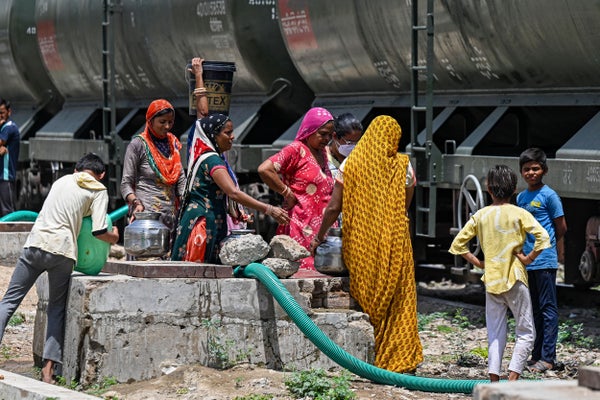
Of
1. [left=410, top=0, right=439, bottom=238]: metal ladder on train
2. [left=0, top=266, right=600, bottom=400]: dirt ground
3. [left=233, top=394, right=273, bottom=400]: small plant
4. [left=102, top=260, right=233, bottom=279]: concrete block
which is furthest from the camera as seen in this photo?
[left=410, top=0, right=439, bottom=238]: metal ladder on train

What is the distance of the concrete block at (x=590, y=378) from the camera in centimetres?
407

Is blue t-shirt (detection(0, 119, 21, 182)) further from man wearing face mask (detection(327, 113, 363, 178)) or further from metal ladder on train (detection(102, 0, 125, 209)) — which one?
man wearing face mask (detection(327, 113, 363, 178))

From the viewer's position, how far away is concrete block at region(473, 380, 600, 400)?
3965 mm

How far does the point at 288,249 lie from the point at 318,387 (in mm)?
976

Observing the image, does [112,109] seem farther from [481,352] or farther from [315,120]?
[481,352]

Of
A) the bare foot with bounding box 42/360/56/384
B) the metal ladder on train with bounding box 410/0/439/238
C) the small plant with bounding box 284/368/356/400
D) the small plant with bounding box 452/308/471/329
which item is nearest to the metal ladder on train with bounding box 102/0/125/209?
the metal ladder on train with bounding box 410/0/439/238

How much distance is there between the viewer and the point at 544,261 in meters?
7.46

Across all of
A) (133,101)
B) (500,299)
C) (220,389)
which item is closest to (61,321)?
(220,389)

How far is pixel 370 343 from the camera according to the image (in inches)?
277

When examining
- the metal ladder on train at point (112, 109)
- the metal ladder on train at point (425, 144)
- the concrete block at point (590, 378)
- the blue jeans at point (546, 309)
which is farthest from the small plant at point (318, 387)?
the metal ladder on train at point (112, 109)

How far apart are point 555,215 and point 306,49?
491cm

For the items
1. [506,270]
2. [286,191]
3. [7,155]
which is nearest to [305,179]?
[286,191]

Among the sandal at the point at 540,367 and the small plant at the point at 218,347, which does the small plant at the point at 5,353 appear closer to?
the small plant at the point at 218,347

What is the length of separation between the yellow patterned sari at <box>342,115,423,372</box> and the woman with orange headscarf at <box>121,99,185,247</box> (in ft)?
6.17
